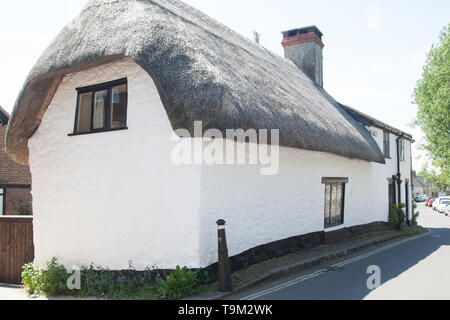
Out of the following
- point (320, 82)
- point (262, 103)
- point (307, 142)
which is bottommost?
point (307, 142)

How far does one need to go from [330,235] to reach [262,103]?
17.8 ft

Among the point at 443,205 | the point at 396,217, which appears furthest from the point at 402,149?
the point at 443,205

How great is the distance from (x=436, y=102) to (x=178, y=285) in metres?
27.2

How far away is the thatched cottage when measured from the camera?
630 centimetres

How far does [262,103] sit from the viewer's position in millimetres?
7270

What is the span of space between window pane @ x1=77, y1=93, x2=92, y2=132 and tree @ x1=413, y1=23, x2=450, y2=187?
86.1 ft

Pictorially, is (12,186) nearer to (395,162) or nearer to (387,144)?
(387,144)

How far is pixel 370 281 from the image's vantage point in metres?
6.84

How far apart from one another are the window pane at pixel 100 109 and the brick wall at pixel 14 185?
758cm

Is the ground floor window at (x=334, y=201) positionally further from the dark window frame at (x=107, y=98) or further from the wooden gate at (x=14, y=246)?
the wooden gate at (x=14, y=246)

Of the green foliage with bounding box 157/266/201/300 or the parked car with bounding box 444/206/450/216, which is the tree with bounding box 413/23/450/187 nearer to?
the parked car with bounding box 444/206/450/216

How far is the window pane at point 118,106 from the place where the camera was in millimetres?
7508
